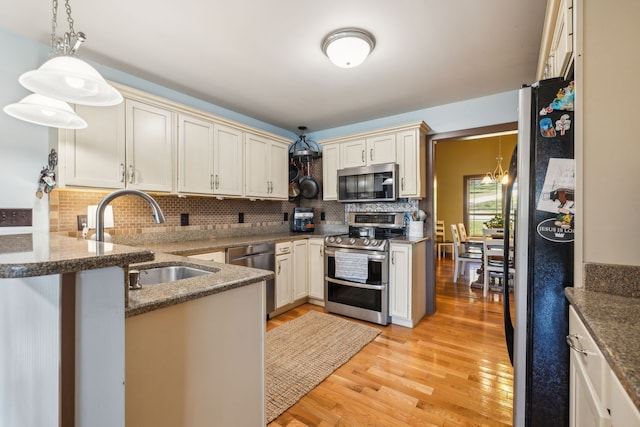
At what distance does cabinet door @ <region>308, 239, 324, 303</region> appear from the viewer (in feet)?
11.1

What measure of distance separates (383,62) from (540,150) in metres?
1.48

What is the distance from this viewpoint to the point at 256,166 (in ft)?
10.7

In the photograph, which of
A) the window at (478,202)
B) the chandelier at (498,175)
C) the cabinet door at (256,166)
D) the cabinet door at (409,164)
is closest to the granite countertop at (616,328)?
the cabinet door at (409,164)

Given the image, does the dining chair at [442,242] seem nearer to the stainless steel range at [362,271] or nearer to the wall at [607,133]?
the stainless steel range at [362,271]

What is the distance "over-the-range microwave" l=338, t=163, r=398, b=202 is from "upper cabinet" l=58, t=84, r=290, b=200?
38.2 inches

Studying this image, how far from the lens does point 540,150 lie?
1.18 meters

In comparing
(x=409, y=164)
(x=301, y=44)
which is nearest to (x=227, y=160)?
(x=301, y=44)

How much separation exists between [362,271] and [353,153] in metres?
1.47

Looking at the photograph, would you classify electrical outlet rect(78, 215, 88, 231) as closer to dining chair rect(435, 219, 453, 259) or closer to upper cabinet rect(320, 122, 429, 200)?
upper cabinet rect(320, 122, 429, 200)

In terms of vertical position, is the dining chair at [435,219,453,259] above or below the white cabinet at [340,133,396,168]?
below

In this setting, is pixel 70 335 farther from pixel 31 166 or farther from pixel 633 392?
pixel 31 166

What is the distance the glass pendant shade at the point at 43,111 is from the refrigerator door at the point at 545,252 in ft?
7.39

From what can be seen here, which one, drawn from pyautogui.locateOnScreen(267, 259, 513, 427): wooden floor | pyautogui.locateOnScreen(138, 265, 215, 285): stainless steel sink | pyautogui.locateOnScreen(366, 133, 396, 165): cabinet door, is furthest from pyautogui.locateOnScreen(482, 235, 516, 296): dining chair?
pyautogui.locateOnScreen(138, 265, 215, 285): stainless steel sink

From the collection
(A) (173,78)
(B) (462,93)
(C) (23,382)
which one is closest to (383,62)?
(B) (462,93)
